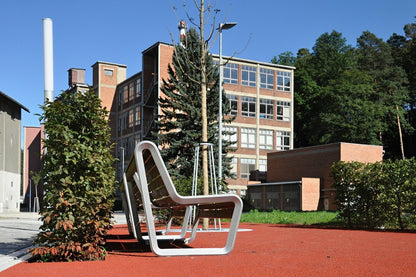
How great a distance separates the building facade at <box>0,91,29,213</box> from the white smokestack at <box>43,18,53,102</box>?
150 ft

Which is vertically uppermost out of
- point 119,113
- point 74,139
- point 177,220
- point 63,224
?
point 119,113

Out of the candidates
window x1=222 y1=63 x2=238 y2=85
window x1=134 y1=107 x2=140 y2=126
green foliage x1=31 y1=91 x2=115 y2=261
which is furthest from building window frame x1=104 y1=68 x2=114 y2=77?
green foliage x1=31 y1=91 x2=115 y2=261

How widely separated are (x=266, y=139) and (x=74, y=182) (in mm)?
56410

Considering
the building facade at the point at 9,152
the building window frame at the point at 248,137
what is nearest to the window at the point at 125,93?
the building facade at the point at 9,152

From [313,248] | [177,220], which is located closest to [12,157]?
[177,220]

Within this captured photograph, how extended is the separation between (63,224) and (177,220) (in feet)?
38.5

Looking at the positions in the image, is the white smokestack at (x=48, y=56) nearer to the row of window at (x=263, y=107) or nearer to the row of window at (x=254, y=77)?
the row of window at (x=254, y=77)

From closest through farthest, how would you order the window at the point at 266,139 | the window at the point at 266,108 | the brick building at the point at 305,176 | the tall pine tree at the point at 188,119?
1. the tall pine tree at the point at 188,119
2. the brick building at the point at 305,176
3. the window at the point at 266,139
4. the window at the point at 266,108

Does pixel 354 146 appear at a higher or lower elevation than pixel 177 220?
higher

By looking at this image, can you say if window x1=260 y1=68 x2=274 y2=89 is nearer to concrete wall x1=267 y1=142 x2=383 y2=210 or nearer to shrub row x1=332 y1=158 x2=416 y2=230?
concrete wall x1=267 y1=142 x2=383 y2=210

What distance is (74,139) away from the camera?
819 cm

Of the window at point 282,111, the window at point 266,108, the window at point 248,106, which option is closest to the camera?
the window at point 248,106

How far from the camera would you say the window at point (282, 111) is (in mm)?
65062

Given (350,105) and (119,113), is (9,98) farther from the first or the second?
(350,105)
